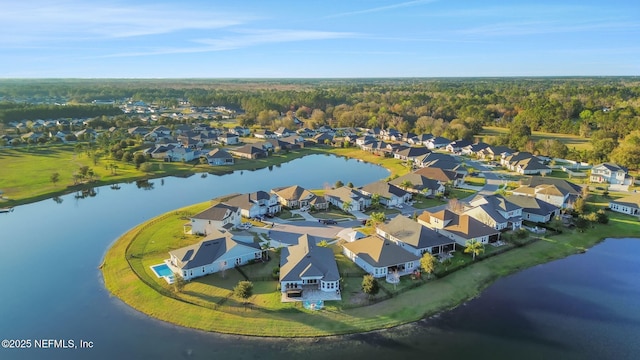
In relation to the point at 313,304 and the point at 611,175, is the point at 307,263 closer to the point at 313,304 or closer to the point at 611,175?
the point at 313,304

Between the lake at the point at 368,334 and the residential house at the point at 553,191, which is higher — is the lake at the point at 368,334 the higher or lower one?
the lower one

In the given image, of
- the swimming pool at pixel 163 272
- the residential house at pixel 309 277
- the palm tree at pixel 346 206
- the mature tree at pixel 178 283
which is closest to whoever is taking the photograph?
the residential house at pixel 309 277

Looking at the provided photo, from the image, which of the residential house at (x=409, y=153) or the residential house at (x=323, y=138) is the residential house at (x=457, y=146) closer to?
the residential house at (x=409, y=153)

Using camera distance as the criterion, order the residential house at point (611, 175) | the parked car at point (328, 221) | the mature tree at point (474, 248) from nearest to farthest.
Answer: the mature tree at point (474, 248), the parked car at point (328, 221), the residential house at point (611, 175)

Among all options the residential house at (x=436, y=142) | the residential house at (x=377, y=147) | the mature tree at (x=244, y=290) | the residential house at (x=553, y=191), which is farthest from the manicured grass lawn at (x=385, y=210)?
the residential house at (x=436, y=142)

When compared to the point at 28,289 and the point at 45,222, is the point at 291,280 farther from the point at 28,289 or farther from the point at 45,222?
the point at 45,222

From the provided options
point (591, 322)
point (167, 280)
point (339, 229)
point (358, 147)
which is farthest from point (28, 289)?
point (358, 147)
